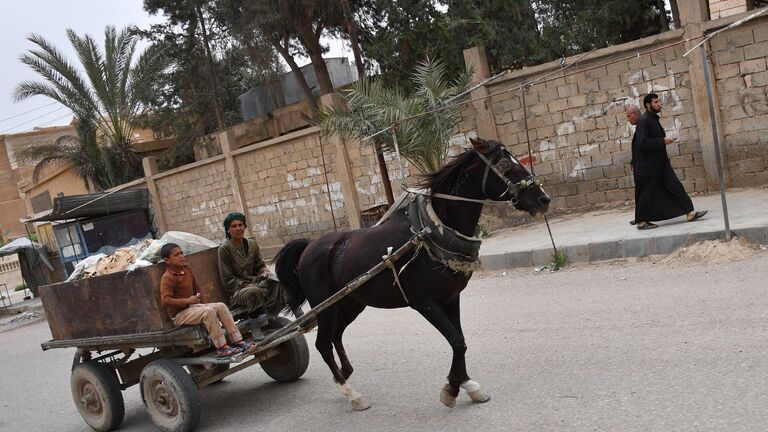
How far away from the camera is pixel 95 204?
14945 millimetres

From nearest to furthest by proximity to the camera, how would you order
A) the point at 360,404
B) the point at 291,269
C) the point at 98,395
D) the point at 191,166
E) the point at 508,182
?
the point at 508,182 < the point at 360,404 < the point at 291,269 < the point at 98,395 < the point at 191,166

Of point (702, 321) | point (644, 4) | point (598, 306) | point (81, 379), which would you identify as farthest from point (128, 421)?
point (644, 4)

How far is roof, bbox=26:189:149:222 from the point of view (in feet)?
47.3

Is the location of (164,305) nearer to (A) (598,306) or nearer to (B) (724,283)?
(A) (598,306)

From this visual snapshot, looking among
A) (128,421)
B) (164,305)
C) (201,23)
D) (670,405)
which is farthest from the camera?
(201,23)

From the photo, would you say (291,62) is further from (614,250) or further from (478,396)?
(478,396)

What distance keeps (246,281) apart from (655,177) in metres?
5.80

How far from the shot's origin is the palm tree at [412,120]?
39.7 feet

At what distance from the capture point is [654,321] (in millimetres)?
5797

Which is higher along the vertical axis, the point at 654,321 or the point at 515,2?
the point at 515,2

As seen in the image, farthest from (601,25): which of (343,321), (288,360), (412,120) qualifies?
(343,321)

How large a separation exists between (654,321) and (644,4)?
45.0 feet

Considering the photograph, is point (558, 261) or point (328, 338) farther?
point (558, 261)

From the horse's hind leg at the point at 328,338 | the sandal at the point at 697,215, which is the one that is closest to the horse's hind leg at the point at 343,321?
the horse's hind leg at the point at 328,338
